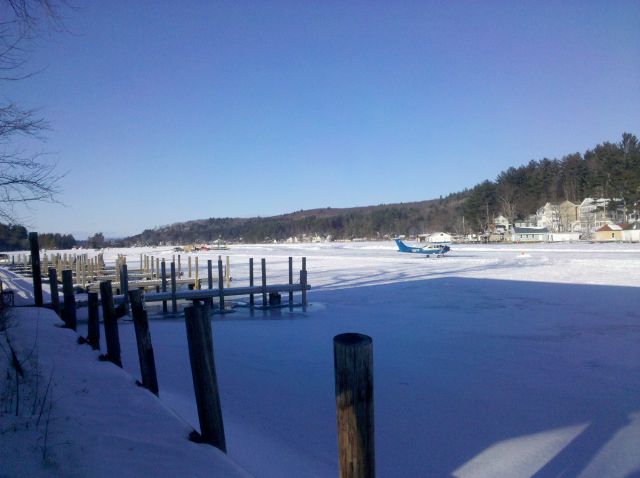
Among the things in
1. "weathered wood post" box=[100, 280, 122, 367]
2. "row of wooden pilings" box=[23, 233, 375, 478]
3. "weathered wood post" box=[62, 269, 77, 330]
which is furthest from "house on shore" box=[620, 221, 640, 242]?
"row of wooden pilings" box=[23, 233, 375, 478]

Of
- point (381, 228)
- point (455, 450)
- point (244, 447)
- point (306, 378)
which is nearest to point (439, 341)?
point (306, 378)

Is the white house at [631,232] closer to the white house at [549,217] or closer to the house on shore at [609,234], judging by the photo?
the house on shore at [609,234]

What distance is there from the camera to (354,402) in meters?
2.45

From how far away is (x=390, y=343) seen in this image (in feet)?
29.6

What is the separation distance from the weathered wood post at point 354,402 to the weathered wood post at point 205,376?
1569 millimetres

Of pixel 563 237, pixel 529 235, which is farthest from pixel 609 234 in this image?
pixel 529 235

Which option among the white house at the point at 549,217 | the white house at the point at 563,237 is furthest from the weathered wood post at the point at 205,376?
the white house at the point at 549,217

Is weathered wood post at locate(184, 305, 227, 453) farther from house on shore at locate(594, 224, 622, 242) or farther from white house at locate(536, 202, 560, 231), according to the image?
white house at locate(536, 202, 560, 231)

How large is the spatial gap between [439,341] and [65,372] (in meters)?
6.29

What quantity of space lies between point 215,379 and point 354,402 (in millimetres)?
1754

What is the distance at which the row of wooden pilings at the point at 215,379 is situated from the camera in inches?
96.2

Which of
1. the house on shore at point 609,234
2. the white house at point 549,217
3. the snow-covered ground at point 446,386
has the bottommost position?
the snow-covered ground at point 446,386

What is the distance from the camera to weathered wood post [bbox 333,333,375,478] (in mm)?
2428

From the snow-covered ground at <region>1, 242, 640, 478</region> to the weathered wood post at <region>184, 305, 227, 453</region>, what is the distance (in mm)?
347
